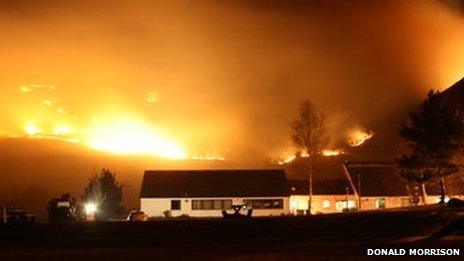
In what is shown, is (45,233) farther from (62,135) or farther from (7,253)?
(62,135)

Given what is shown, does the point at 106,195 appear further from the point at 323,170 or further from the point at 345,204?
the point at 323,170

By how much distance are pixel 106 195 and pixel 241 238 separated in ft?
133

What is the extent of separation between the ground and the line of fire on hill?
35831 mm

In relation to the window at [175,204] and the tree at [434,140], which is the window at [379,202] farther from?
the window at [175,204]

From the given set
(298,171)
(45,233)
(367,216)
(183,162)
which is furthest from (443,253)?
(183,162)

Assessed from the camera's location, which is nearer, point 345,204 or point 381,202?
point 381,202

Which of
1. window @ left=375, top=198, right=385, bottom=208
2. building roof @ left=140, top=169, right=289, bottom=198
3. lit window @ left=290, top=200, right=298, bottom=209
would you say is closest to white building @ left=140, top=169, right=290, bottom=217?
building roof @ left=140, top=169, right=289, bottom=198

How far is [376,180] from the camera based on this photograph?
89.7m

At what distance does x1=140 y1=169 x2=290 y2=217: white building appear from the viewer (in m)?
83.0

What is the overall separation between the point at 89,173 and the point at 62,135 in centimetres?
2238

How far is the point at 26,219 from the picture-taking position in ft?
188

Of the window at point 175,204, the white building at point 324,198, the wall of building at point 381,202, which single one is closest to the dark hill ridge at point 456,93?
the wall of building at point 381,202

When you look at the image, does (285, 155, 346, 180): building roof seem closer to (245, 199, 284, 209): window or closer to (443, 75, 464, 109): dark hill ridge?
(245, 199, 284, 209): window

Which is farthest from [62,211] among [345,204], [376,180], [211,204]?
[376,180]
